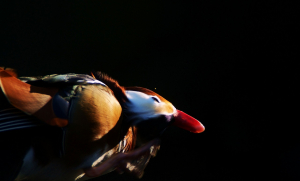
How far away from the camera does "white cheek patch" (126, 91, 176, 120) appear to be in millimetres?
769

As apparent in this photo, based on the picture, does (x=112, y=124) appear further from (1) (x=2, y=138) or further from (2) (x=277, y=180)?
(2) (x=277, y=180)

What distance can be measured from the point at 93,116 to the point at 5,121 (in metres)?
0.19

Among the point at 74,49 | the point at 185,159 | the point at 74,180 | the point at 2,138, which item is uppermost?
the point at 74,49

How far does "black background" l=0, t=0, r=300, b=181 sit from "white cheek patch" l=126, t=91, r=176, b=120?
0.59 metres

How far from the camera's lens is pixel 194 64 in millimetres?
1386

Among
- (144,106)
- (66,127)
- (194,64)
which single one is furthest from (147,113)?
(194,64)

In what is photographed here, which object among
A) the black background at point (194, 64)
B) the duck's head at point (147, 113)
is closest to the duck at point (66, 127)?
the duck's head at point (147, 113)

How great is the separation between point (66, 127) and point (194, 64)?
85cm

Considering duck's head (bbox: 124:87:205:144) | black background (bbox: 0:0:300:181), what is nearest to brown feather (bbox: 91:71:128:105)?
duck's head (bbox: 124:87:205:144)

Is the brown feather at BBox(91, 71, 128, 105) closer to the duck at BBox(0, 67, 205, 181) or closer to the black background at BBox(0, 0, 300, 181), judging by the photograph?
the duck at BBox(0, 67, 205, 181)

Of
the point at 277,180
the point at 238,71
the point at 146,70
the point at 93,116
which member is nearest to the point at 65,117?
the point at 93,116

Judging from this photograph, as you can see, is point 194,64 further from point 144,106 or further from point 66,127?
point 66,127

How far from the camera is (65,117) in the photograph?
659mm

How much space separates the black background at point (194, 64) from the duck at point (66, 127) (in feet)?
2.08
